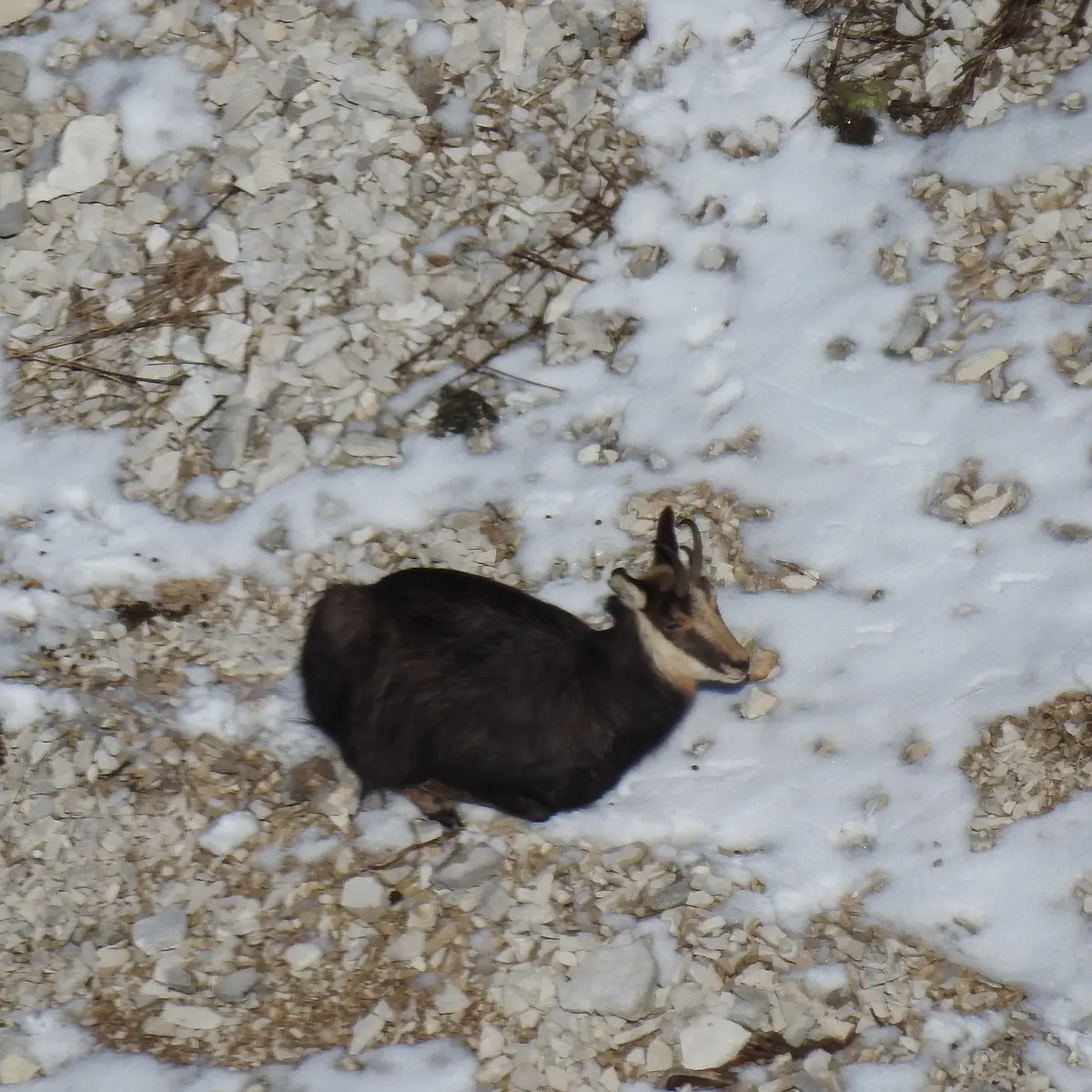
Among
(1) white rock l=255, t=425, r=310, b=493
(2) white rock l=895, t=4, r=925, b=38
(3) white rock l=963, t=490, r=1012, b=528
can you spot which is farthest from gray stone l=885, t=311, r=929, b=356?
(1) white rock l=255, t=425, r=310, b=493

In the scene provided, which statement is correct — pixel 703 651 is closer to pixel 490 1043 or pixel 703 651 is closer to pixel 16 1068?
pixel 490 1043

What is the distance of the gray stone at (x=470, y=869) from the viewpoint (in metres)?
4.91

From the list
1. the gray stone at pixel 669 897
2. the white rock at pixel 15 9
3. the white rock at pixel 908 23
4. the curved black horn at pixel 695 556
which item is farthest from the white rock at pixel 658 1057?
the white rock at pixel 15 9

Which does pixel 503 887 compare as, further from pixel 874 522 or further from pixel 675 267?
pixel 675 267

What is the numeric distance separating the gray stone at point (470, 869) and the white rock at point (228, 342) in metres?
2.37

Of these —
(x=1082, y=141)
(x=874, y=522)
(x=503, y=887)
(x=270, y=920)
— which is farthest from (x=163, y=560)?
(x=1082, y=141)

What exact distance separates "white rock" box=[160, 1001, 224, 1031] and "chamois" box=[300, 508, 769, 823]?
1.13 meters

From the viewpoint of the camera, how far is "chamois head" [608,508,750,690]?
14.8ft

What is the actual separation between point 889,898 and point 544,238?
316cm

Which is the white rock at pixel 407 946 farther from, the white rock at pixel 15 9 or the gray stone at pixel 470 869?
the white rock at pixel 15 9

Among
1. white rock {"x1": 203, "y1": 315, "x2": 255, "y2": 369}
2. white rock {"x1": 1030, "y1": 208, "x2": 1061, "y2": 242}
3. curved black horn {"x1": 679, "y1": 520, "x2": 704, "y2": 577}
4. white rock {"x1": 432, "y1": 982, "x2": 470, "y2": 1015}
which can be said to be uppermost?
white rock {"x1": 1030, "y1": 208, "x2": 1061, "y2": 242}

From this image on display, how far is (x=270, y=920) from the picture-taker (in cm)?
490

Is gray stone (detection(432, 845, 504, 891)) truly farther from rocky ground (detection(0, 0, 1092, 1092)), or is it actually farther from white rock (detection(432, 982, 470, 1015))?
white rock (detection(432, 982, 470, 1015))

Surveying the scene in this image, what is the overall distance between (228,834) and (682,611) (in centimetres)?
208
